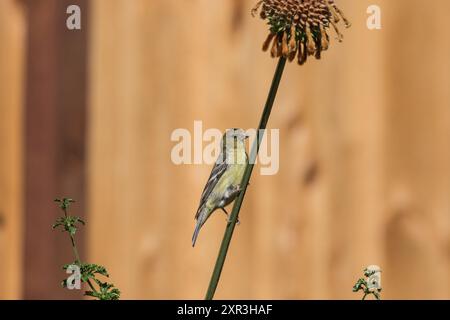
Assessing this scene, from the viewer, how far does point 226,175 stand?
4.88 feet

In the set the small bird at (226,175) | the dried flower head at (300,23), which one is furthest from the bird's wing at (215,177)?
the dried flower head at (300,23)

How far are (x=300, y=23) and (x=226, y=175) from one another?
66 cm

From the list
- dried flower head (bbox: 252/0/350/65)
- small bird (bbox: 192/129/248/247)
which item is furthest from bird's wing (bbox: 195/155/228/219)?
dried flower head (bbox: 252/0/350/65)

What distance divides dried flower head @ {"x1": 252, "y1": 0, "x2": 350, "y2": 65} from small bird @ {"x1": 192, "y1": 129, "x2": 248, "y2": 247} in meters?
0.53

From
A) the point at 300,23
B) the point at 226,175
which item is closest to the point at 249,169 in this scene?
the point at 300,23

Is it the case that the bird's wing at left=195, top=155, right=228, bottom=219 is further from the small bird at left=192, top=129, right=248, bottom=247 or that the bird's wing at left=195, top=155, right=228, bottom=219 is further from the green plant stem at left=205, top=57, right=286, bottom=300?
the green plant stem at left=205, top=57, right=286, bottom=300

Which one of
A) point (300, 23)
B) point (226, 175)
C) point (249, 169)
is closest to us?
point (249, 169)

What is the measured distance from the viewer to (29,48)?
231cm

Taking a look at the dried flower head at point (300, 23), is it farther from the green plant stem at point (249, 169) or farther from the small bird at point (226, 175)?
the small bird at point (226, 175)

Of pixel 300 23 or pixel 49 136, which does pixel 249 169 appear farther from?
pixel 49 136

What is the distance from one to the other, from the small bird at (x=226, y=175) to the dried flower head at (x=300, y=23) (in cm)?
53

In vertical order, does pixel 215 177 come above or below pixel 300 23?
below

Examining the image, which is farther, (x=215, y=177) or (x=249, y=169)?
(x=215, y=177)
